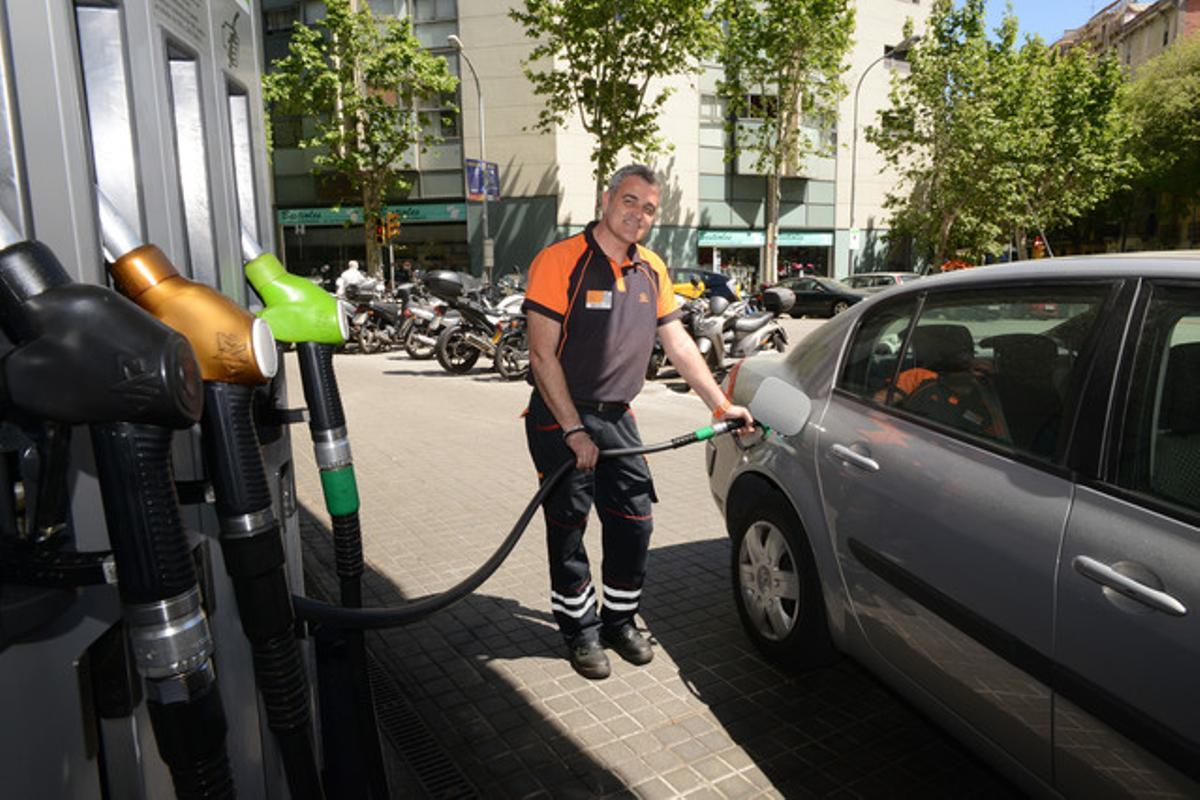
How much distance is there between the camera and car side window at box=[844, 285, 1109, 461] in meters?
2.21

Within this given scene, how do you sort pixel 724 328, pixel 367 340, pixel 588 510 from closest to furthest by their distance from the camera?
pixel 588 510, pixel 724 328, pixel 367 340

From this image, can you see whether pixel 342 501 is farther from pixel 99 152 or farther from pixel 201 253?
pixel 99 152

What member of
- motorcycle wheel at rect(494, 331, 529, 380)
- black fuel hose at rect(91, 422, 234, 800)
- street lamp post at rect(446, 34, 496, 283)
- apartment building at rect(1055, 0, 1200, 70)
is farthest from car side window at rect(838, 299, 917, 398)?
apartment building at rect(1055, 0, 1200, 70)

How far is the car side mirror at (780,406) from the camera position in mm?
3014

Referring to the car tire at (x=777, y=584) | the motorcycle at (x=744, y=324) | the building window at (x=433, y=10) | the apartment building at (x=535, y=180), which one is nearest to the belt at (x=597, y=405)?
the car tire at (x=777, y=584)

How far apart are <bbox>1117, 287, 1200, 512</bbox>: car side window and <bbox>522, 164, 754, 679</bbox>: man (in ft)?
4.59

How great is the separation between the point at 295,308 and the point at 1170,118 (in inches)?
1896

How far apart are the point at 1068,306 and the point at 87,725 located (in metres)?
2.41

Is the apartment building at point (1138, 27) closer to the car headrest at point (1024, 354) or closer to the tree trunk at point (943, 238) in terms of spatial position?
the tree trunk at point (943, 238)

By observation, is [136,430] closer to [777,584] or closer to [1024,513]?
[1024,513]

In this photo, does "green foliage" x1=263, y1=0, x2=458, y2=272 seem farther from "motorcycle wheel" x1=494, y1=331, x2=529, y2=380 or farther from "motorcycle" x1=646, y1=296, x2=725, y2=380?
"motorcycle" x1=646, y1=296, x2=725, y2=380

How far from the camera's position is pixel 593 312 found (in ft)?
10.7

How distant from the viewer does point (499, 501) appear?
6.01m

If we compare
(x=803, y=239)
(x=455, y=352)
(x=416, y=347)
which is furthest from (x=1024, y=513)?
(x=803, y=239)
